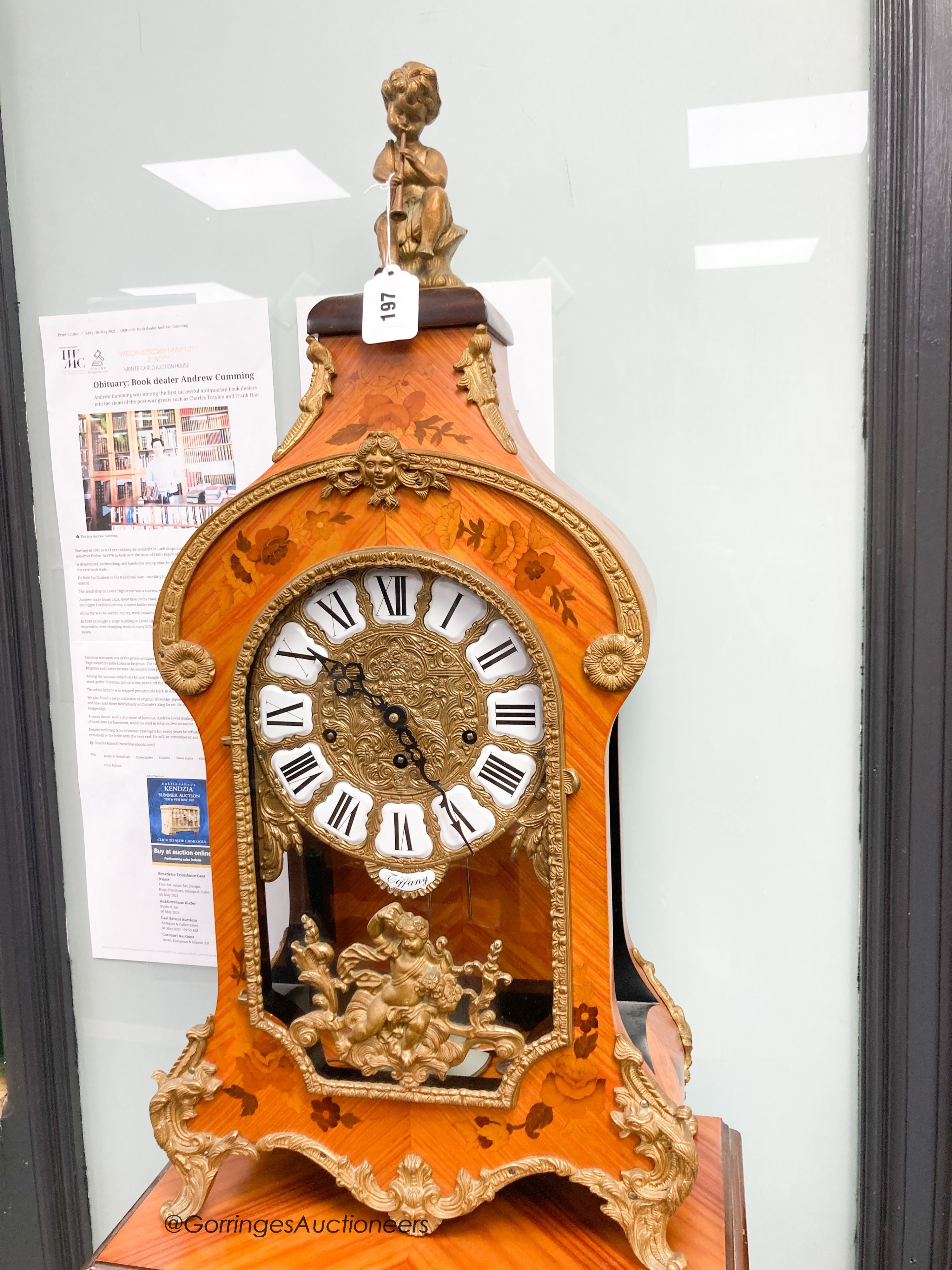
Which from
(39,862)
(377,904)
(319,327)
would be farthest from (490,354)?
(39,862)

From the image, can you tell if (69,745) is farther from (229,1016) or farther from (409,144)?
(409,144)

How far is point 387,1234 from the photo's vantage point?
0.97 metres

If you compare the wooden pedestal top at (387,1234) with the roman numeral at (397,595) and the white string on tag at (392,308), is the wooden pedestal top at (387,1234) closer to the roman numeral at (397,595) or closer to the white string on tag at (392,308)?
the roman numeral at (397,595)

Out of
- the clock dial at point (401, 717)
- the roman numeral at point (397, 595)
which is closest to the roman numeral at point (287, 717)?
the clock dial at point (401, 717)

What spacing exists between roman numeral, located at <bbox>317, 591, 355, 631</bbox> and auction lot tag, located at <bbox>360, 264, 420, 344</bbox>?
266mm

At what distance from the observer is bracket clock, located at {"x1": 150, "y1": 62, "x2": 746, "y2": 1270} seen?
91 centimetres

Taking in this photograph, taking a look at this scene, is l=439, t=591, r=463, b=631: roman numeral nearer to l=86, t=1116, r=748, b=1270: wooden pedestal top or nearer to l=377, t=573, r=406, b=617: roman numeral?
l=377, t=573, r=406, b=617: roman numeral

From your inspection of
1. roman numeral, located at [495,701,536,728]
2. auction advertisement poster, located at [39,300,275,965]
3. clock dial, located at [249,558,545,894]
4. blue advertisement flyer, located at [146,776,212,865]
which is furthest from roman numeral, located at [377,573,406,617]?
blue advertisement flyer, located at [146,776,212,865]

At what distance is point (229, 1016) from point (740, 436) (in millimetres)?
947

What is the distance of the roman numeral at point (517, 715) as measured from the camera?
927 millimetres

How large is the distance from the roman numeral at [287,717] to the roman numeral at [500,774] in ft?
0.65

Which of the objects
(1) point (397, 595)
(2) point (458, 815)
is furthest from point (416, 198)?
(2) point (458, 815)

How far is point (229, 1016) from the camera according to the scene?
1.00 meters

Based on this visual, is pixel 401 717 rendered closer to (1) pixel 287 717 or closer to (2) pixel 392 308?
(1) pixel 287 717
